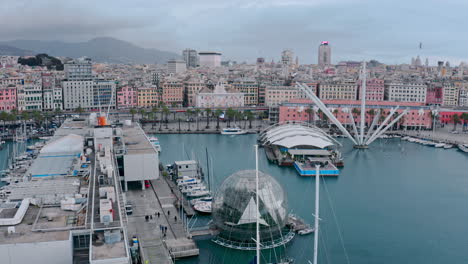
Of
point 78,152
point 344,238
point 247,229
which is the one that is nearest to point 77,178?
point 78,152

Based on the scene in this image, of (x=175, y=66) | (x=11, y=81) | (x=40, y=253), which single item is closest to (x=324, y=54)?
(x=175, y=66)

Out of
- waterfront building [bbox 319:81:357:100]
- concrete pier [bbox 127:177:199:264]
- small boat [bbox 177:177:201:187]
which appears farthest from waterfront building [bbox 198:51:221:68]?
concrete pier [bbox 127:177:199:264]

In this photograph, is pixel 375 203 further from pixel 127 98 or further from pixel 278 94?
pixel 127 98

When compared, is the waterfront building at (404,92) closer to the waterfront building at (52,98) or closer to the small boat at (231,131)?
the small boat at (231,131)

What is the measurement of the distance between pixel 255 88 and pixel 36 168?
95.9 ft

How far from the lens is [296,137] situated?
20.2 meters

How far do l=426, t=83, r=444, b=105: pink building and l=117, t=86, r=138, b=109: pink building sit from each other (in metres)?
25.1

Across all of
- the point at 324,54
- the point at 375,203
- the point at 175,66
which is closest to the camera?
the point at 375,203

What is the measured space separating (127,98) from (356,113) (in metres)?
17.8

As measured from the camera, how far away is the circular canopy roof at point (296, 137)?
1969 centimetres

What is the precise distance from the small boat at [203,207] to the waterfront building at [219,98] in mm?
23894

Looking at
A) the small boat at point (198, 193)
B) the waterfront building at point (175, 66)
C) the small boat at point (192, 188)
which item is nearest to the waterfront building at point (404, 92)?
the small boat at point (192, 188)

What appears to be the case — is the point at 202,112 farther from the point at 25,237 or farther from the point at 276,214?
the point at 25,237

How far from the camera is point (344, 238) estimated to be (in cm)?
1090
